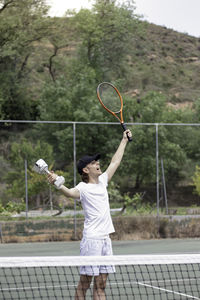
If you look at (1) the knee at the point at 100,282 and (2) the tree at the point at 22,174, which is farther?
(2) the tree at the point at 22,174

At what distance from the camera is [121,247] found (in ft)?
42.9

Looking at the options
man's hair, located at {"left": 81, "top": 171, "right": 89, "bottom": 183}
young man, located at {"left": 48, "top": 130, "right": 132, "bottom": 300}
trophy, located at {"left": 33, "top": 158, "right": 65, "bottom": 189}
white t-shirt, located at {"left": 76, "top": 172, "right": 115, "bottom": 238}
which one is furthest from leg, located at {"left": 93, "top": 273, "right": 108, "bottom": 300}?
trophy, located at {"left": 33, "top": 158, "right": 65, "bottom": 189}

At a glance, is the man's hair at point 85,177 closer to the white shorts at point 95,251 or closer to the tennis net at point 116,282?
the white shorts at point 95,251

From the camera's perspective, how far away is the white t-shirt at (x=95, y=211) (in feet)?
16.6

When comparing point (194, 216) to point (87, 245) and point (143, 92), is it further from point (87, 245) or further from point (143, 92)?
point (143, 92)

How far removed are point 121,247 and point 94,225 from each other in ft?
26.7

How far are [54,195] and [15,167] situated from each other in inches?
172

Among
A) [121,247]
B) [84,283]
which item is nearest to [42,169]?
[84,283]

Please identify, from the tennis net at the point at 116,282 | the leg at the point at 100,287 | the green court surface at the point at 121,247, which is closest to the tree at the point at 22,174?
the green court surface at the point at 121,247

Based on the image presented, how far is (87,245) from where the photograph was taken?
199 inches

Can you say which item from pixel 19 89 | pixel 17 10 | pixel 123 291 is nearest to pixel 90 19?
pixel 17 10

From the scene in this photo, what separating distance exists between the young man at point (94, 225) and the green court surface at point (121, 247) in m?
6.77

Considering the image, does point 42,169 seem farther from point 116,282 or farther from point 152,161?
point 152,161

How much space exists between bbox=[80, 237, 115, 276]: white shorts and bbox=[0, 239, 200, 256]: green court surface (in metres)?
6.78
